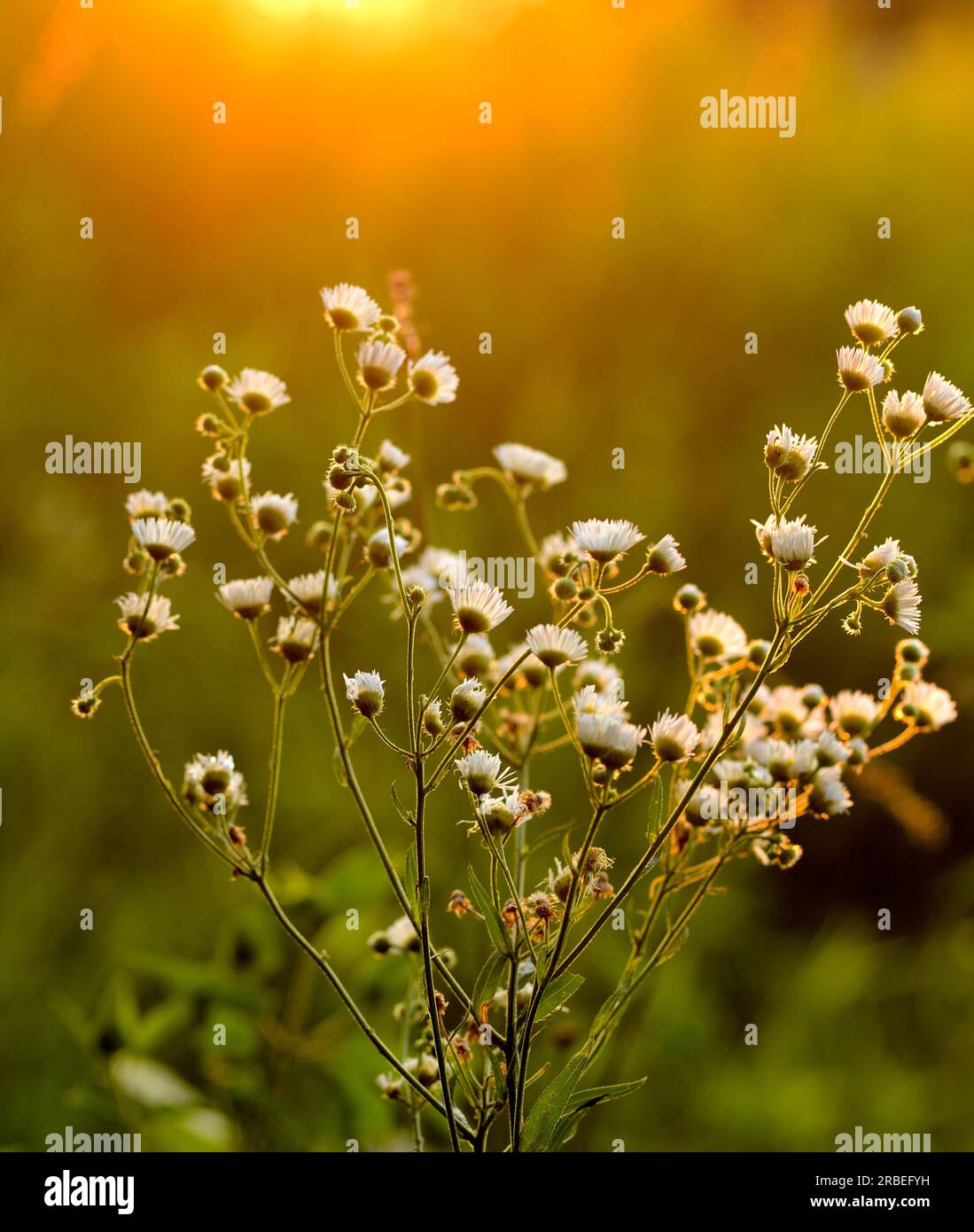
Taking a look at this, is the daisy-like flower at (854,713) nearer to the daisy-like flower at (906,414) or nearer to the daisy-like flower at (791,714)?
the daisy-like flower at (791,714)

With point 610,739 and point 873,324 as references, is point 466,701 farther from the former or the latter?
point 873,324

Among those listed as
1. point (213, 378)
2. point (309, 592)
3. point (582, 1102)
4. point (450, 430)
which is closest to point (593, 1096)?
point (582, 1102)

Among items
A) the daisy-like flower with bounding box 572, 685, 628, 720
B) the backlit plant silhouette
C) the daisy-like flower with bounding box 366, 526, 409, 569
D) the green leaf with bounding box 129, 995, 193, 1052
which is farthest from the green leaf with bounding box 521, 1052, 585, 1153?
the green leaf with bounding box 129, 995, 193, 1052

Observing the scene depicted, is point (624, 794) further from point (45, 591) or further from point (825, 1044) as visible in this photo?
point (45, 591)

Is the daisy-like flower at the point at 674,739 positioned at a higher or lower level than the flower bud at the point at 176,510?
lower

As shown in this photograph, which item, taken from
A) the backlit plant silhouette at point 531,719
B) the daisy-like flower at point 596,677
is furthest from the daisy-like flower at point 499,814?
the daisy-like flower at point 596,677
